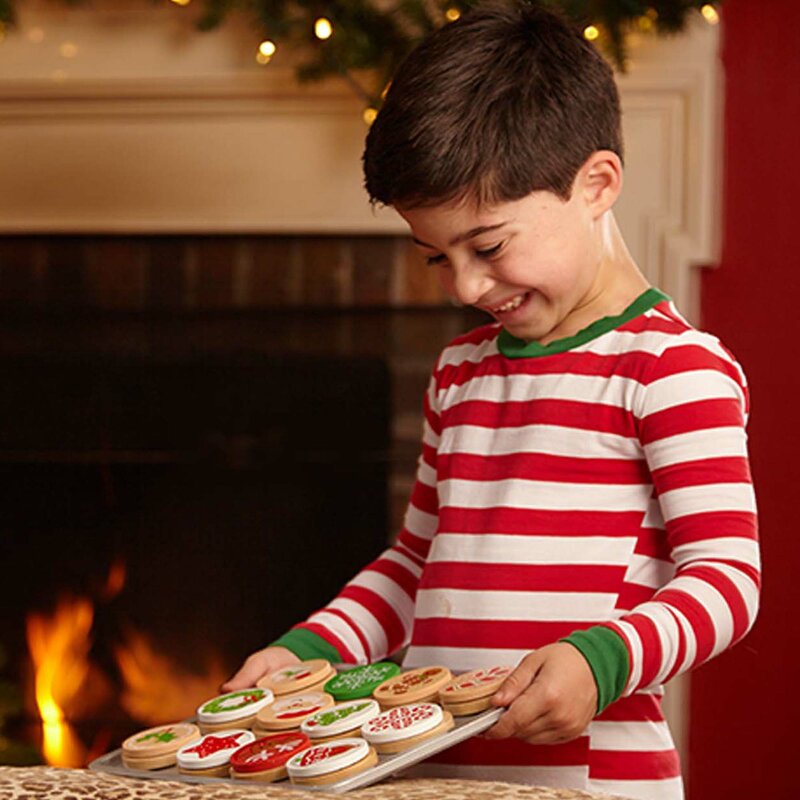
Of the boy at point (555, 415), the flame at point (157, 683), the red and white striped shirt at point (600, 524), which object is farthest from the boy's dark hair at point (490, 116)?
the flame at point (157, 683)

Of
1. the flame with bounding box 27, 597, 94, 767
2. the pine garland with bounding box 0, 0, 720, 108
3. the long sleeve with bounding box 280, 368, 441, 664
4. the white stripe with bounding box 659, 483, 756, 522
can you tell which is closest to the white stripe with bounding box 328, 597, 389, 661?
the long sleeve with bounding box 280, 368, 441, 664

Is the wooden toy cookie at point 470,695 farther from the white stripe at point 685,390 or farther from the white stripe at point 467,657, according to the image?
the white stripe at point 685,390

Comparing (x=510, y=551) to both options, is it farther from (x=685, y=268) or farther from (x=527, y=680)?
(x=685, y=268)

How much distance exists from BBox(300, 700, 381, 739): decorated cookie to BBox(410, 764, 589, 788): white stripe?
149 mm

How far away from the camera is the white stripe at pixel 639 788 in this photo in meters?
0.96

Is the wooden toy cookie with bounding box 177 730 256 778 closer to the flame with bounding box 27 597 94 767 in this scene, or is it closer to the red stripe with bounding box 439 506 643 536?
the red stripe with bounding box 439 506 643 536

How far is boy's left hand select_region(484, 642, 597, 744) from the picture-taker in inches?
31.9

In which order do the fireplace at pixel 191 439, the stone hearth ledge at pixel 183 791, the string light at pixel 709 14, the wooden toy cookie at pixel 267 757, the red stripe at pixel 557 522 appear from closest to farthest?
the stone hearth ledge at pixel 183 791 < the wooden toy cookie at pixel 267 757 < the red stripe at pixel 557 522 < the string light at pixel 709 14 < the fireplace at pixel 191 439

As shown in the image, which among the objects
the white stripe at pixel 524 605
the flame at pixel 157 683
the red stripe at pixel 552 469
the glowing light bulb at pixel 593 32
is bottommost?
the flame at pixel 157 683

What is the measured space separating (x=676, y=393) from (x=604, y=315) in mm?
111

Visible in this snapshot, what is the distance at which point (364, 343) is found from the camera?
6.97 feet

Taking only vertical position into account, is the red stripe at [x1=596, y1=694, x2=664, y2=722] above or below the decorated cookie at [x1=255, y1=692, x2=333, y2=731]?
below

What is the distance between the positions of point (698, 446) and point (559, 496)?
12cm

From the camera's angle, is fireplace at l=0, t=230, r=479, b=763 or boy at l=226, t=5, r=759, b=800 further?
fireplace at l=0, t=230, r=479, b=763
